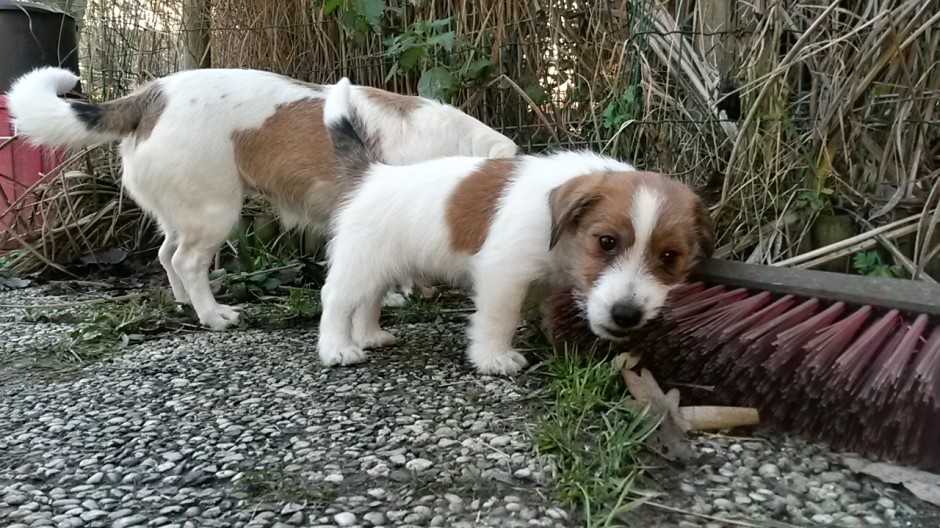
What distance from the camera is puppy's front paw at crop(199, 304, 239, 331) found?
3510mm

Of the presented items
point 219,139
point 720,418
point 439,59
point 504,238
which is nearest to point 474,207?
point 504,238

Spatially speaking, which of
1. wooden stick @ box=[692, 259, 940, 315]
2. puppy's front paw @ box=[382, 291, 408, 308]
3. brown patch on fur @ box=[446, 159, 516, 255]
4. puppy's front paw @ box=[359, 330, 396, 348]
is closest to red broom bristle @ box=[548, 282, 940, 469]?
wooden stick @ box=[692, 259, 940, 315]

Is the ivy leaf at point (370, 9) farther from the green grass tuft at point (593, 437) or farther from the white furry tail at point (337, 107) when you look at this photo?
the green grass tuft at point (593, 437)

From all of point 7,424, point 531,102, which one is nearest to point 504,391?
point 7,424

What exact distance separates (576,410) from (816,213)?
161 cm

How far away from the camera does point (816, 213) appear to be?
2.96 m

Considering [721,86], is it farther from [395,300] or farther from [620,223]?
[395,300]

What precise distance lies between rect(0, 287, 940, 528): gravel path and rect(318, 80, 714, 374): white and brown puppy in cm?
27

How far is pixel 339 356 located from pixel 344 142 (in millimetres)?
890

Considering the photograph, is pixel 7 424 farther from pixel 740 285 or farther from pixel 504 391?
pixel 740 285

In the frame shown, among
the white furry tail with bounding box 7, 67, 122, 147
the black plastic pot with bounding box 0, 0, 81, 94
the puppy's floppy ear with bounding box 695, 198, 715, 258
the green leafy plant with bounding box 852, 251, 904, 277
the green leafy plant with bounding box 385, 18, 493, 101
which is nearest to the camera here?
the puppy's floppy ear with bounding box 695, 198, 715, 258

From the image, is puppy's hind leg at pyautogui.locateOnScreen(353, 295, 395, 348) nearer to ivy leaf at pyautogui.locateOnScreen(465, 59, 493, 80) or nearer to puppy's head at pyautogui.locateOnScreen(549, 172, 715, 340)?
puppy's head at pyautogui.locateOnScreen(549, 172, 715, 340)

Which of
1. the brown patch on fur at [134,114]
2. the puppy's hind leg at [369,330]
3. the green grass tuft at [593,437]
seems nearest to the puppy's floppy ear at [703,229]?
the green grass tuft at [593,437]

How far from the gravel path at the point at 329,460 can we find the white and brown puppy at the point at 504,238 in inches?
10.8
